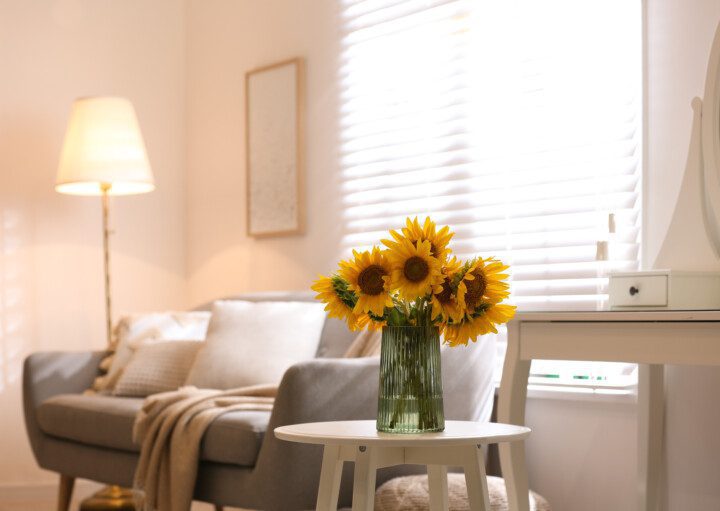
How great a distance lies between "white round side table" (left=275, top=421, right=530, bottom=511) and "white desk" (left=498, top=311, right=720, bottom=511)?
484mm

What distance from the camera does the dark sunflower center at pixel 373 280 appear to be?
1.88 metres

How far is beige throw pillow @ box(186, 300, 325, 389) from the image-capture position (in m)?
3.46

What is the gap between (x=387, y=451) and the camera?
6.28 feet

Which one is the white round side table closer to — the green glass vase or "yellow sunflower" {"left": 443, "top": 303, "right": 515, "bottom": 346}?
the green glass vase

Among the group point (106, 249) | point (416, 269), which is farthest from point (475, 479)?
point (106, 249)

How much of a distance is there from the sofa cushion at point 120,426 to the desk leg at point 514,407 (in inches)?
26.5

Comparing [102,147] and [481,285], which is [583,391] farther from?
[102,147]

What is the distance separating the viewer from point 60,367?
393 centimetres

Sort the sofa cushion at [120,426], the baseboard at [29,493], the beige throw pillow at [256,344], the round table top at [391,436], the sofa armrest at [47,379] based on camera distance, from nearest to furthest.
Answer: the round table top at [391,436], the sofa cushion at [120,426], the beige throw pillow at [256,344], the sofa armrest at [47,379], the baseboard at [29,493]

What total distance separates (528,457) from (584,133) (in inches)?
40.6

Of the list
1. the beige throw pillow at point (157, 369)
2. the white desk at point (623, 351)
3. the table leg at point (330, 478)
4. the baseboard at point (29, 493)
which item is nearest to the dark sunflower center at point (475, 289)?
the table leg at point (330, 478)

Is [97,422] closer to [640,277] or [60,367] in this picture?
[60,367]

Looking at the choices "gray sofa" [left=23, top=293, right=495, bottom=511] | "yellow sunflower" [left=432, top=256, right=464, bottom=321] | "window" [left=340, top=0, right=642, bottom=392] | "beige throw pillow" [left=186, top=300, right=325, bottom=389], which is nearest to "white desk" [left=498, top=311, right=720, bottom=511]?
"window" [left=340, top=0, right=642, bottom=392]

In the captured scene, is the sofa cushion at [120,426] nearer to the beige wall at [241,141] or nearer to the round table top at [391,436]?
the round table top at [391,436]
